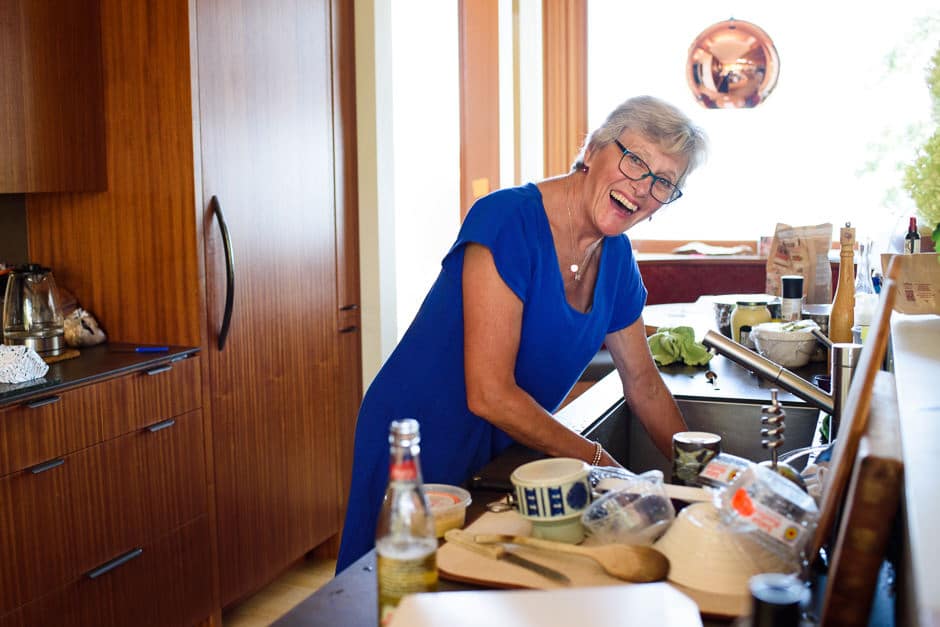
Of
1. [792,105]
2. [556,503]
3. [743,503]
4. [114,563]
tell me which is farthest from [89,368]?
[792,105]

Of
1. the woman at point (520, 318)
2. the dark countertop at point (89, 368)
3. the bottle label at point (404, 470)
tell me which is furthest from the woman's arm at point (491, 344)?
the dark countertop at point (89, 368)

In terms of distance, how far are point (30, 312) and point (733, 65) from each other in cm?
394

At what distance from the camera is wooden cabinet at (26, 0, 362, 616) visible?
2.58 m

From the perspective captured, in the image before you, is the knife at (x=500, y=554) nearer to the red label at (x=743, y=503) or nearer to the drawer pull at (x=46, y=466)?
the red label at (x=743, y=503)

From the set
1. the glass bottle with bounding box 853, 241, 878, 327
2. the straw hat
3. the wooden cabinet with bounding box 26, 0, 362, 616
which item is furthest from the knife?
the wooden cabinet with bounding box 26, 0, 362, 616

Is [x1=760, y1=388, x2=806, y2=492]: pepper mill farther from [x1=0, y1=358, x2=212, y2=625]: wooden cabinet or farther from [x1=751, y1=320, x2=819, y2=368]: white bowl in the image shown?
[x1=0, y1=358, x2=212, y2=625]: wooden cabinet

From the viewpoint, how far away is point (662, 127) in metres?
1.67

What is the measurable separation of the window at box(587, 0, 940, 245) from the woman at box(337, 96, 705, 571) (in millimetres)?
4420

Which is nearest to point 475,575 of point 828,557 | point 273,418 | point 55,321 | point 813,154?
point 828,557

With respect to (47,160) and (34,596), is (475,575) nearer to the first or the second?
(34,596)

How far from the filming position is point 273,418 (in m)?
2.96

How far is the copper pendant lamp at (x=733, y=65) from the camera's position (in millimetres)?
5103

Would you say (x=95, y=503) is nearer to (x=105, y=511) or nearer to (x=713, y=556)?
(x=105, y=511)

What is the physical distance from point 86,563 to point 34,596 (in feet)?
0.50
